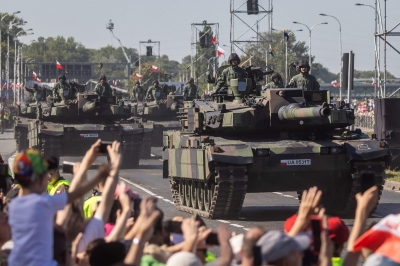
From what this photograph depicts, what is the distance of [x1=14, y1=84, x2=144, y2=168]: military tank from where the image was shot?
2834cm

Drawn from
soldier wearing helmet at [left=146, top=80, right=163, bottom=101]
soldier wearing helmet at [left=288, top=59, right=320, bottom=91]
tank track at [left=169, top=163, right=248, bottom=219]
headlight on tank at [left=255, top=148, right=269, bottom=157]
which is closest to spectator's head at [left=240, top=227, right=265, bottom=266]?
tank track at [left=169, top=163, right=248, bottom=219]

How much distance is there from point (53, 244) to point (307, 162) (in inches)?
427

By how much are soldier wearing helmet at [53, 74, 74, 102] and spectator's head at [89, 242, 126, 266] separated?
2653 cm

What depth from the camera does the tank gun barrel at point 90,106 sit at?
95.2 feet

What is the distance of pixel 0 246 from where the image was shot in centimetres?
673

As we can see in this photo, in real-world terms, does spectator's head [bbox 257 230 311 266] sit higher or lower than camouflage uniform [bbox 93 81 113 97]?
lower

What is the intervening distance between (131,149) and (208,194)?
41.7 ft

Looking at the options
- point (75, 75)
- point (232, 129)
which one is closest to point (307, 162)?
point (232, 129)

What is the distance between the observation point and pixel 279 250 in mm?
5105

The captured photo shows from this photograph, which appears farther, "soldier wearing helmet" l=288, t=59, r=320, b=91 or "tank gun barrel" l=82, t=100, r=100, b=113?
"tank gun barrel" l=82, t=100, r=100, b=113

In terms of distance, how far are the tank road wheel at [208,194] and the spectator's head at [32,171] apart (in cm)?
1097

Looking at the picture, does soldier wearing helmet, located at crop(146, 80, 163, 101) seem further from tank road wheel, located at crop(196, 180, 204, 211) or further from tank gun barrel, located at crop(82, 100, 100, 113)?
tank road wheel, located at crop(196, 180, 204, 211)

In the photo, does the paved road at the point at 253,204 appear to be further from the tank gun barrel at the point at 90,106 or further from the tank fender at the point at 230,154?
the tank gun barrel at the point at 90,106

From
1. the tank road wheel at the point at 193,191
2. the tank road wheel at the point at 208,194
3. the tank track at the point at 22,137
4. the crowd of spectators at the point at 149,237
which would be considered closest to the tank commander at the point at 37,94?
the tank track at the point at 22,137
